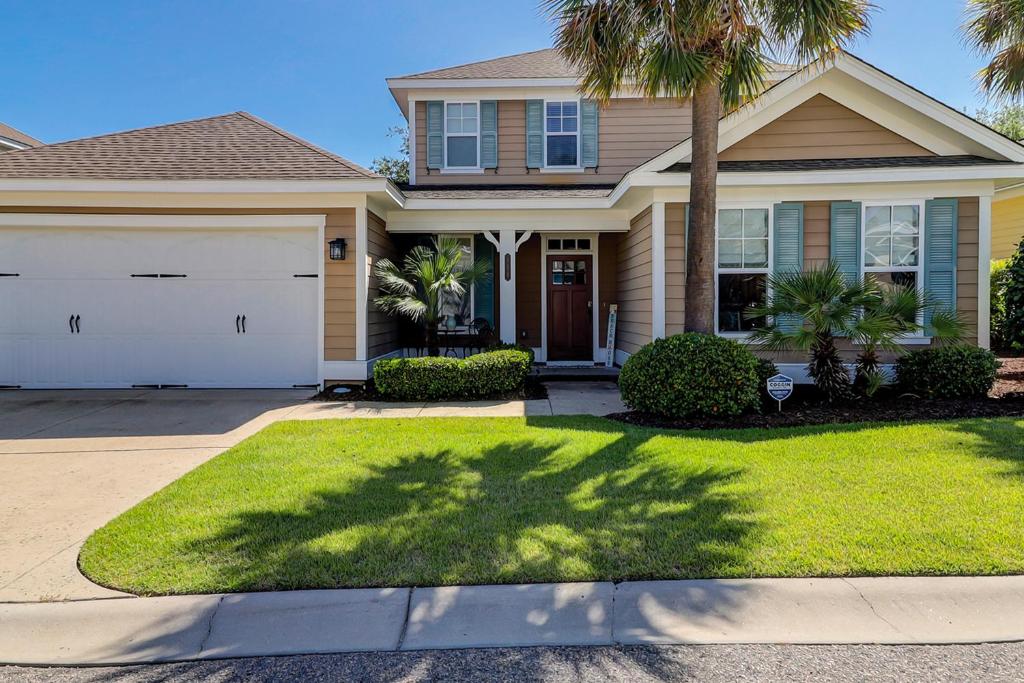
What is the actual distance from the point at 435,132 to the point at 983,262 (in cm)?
992

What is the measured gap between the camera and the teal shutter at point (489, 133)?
40.9 feet

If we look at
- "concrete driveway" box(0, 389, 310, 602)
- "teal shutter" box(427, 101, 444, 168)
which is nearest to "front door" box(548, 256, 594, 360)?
"teal shutter" box(427, 101, 444, 168)

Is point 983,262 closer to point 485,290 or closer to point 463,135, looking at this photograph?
point 485,290

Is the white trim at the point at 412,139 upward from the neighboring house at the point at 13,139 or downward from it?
downward

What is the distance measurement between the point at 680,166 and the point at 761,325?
2.70m

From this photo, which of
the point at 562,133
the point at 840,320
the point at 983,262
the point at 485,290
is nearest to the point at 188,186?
the point at 485,290

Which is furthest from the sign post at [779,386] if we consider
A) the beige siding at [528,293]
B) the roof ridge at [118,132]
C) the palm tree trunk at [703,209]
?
the roof ridge at [118,132]

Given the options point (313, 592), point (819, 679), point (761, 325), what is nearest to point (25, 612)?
point (313, 592)

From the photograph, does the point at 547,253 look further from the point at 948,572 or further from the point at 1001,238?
the point at 1001,238

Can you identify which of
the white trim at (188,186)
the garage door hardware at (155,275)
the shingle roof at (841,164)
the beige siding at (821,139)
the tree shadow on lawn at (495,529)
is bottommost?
the tree shadow on lawn at (495,529)

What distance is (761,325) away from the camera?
900 centimetres

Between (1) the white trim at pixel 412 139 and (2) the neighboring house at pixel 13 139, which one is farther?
(2) the neighboring house at pixel 13 139

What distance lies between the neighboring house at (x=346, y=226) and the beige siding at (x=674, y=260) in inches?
1.3

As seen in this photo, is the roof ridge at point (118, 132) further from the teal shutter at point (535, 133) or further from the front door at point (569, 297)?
the front door at point (569, 297)
